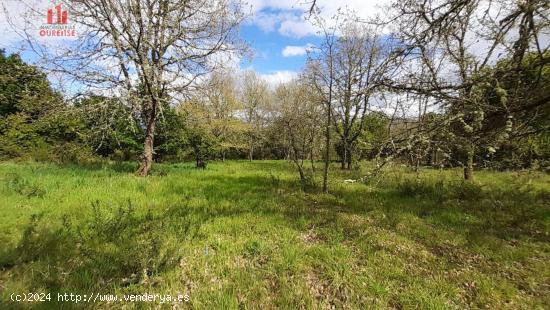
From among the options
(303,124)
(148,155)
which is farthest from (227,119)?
(303,124)

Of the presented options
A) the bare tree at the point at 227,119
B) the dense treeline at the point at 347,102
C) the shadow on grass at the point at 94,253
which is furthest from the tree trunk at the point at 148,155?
the bare tree at the point at 227,119

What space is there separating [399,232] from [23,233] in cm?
638

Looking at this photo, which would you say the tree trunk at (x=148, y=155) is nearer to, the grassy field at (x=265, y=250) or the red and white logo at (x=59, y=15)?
the grassy field at (x=265, y=250)

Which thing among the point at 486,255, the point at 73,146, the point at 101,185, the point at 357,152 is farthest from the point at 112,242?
the point at 73,146

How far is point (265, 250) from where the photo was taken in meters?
4.41

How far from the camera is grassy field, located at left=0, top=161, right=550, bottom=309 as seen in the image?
329 cm

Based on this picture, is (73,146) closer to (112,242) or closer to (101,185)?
(101,185)

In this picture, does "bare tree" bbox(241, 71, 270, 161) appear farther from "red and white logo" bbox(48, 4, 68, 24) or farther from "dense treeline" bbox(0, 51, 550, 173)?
"red and white logo" bbox(48, 4, 68, 24)

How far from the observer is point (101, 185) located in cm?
758

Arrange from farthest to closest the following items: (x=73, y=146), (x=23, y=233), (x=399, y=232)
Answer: (x=73, y=146) < (x=399, y=232) < (x=23, y=233)

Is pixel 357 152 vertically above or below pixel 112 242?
above

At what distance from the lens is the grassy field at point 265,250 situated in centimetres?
329

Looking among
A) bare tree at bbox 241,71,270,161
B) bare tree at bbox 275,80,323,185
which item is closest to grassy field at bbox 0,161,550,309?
bare tree at bbox 275,80,323,185

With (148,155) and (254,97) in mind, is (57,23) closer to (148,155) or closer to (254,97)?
(148,155)
